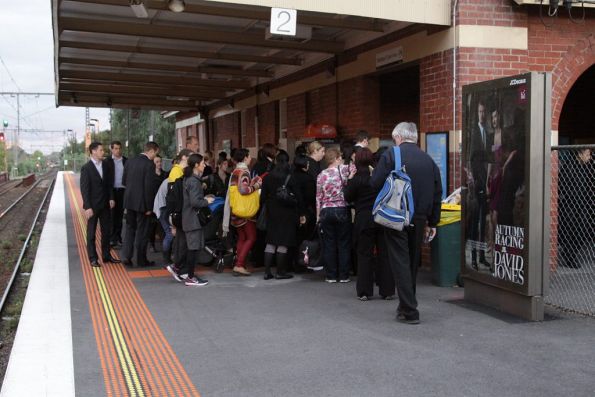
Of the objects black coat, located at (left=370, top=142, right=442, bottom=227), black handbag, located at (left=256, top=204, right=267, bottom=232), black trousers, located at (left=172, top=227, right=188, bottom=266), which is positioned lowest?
black trousers, located at (left=172, top=227, right=188, bottom=266)

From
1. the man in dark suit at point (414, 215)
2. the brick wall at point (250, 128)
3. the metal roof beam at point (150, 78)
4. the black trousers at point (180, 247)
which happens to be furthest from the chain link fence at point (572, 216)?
the brick wall at point (250, 128)

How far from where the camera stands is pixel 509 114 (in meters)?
6.41

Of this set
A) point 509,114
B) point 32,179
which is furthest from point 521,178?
point 32,179

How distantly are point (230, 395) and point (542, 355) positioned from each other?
8.41ft

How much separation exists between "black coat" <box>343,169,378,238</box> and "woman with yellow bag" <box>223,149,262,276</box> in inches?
72.5

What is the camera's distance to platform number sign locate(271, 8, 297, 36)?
8016 mm

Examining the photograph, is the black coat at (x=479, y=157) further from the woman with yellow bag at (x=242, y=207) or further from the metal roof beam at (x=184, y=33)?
the metal roof beam at (x=184, y=33)

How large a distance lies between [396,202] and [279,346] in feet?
5.64

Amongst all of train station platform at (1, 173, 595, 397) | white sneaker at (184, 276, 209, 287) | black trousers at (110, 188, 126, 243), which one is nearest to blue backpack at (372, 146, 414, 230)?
train station platform at (1, 173, 595, 397)

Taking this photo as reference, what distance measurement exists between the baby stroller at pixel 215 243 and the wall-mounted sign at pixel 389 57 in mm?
3368

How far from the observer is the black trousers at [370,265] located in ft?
23.8

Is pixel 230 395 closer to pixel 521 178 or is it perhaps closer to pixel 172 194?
pixel 521 178

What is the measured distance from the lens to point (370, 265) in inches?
Answer: 288

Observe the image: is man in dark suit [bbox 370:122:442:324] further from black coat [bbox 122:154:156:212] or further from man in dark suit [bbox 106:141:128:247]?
man in dark suit [bbox 106:141:128:247]
